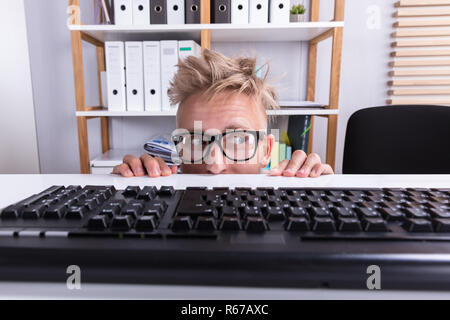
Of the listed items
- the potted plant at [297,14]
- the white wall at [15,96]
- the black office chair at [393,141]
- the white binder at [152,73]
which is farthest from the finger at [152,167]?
the white wall at [15,96]

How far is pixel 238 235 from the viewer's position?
0.27 meters

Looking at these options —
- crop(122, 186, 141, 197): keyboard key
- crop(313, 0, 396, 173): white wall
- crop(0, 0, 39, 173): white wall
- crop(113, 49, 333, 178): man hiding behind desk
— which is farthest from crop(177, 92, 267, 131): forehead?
crop(0, 0, 39, 173): white wall

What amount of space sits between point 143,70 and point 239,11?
54cm

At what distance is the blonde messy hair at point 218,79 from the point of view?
0.88 m

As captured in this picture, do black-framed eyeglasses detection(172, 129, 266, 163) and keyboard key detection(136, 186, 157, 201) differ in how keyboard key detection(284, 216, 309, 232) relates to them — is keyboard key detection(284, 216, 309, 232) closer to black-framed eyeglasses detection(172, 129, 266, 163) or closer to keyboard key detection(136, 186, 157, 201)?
keyboard key detection(136, 186, 157, 201)

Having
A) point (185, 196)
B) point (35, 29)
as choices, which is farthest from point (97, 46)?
point (185, 196)

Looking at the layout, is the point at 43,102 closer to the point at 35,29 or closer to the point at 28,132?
the point at 28,132

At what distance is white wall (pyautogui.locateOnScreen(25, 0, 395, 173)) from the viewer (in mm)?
1837

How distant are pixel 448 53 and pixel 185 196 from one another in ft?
6.81

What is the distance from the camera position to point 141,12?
1461mm

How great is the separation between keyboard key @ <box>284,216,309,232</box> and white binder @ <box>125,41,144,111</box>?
1.39 m

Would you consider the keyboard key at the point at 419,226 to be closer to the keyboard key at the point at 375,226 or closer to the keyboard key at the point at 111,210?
the keyboard key at the point at 375,226

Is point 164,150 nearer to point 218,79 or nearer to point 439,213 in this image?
point 218,79

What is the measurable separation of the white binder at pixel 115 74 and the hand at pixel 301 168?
1.08 m
